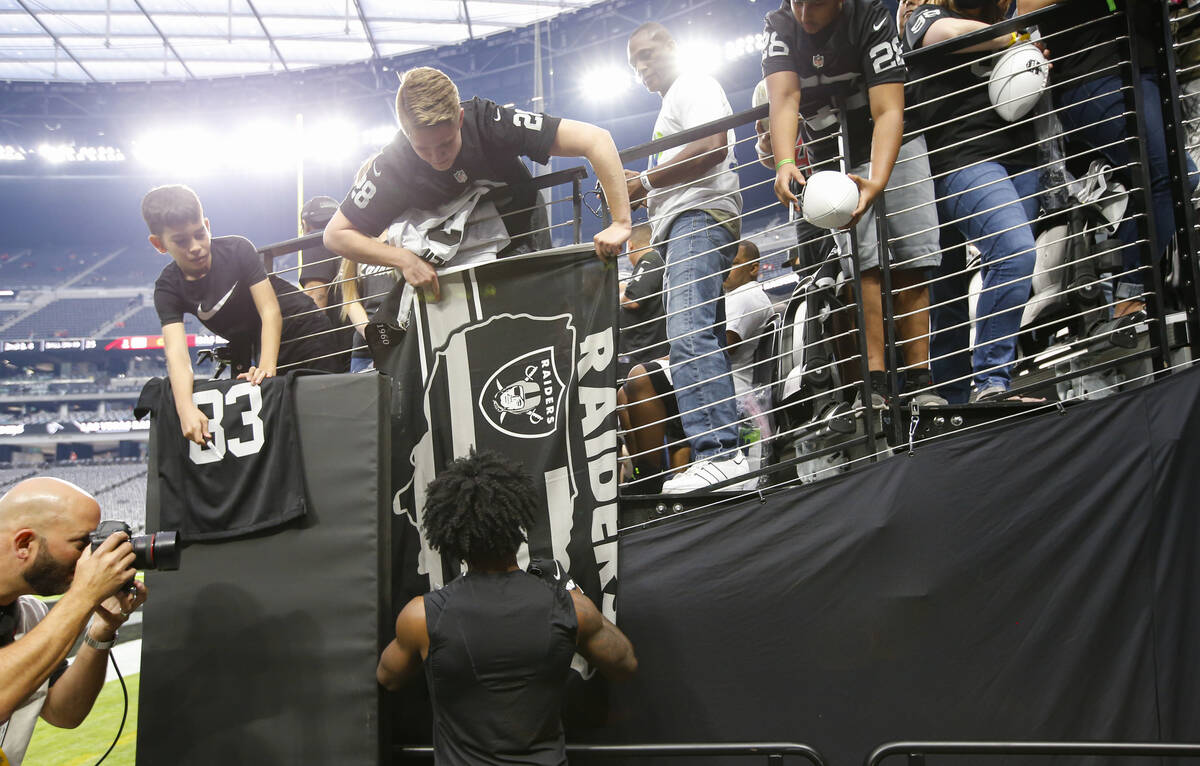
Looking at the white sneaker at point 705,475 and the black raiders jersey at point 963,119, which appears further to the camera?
the black raiders jersey at point 963,119

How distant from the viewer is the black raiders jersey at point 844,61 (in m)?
3.12

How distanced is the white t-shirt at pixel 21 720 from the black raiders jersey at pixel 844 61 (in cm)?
314

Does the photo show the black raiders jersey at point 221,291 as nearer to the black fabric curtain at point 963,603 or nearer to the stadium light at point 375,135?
the black fabric curtain at point 963,603

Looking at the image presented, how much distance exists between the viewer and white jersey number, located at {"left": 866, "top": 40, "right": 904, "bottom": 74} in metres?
3.09

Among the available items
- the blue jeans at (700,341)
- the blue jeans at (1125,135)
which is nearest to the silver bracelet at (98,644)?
the blue jeans at (700,341)

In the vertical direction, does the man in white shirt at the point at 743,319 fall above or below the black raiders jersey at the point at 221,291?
below

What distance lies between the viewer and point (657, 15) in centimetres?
1977

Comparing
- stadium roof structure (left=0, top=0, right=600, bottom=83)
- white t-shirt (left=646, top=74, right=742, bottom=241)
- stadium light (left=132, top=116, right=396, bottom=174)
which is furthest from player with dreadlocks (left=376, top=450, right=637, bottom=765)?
stadium light (left=132, top=116, right=396, bottom=174)

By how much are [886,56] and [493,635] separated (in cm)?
248

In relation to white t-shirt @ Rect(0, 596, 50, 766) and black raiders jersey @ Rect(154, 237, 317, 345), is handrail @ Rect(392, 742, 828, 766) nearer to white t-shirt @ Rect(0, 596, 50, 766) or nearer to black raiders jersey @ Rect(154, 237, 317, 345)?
white t-shirt @ Rect(0, 596, 50, 766)

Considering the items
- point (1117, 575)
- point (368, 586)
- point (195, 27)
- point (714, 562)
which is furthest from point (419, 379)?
point (195, 27)

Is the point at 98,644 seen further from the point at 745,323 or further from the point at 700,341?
the point at 745,323

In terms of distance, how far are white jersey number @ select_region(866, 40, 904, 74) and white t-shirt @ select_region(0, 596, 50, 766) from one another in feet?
11.3

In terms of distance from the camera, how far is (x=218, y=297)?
3.58 meters
